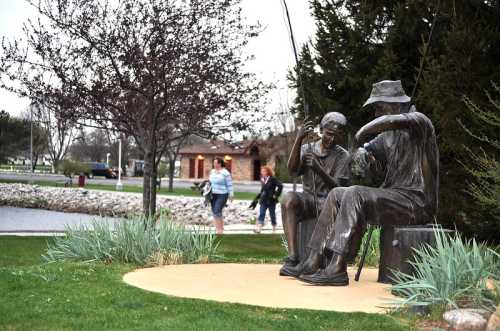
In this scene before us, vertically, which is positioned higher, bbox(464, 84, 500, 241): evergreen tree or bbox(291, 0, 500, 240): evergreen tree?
bbox(291, 0, 500, 240): evergreen tree

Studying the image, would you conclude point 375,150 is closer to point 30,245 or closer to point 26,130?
point 30,245

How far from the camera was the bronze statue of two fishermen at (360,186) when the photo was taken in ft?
21.1

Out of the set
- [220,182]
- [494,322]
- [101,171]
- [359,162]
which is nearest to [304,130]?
[359,162]

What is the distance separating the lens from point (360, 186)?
6.57m

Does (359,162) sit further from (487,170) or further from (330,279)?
(487,170)

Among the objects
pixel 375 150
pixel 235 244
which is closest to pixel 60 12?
pixel 235 244

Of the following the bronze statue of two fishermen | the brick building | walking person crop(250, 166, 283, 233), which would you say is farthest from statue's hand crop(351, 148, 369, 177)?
the brick building

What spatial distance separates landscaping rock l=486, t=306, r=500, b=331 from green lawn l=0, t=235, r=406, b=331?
1.93ft

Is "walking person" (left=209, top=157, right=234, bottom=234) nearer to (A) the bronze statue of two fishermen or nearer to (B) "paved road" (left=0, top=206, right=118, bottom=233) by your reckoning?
(B) "paved road" (left=0, top=206, right=118, bottom=233)

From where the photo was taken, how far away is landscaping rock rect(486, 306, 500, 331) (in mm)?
4516

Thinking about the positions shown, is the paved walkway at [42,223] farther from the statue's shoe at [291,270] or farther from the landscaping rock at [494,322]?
the landscaping rock at [494,322]

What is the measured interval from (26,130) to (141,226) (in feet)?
130

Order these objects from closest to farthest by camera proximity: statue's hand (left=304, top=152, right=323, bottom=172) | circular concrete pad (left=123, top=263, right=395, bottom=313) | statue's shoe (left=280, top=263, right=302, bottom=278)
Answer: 1. circular concrete pad (left=123, top=263, right=395, bottom=313)
2. statue's shoe (left=280, top=263, right=302, bottom=278)
3. statue's hand (left=304, top=152, right=323, bottom=172)

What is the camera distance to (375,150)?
23.1 ft
